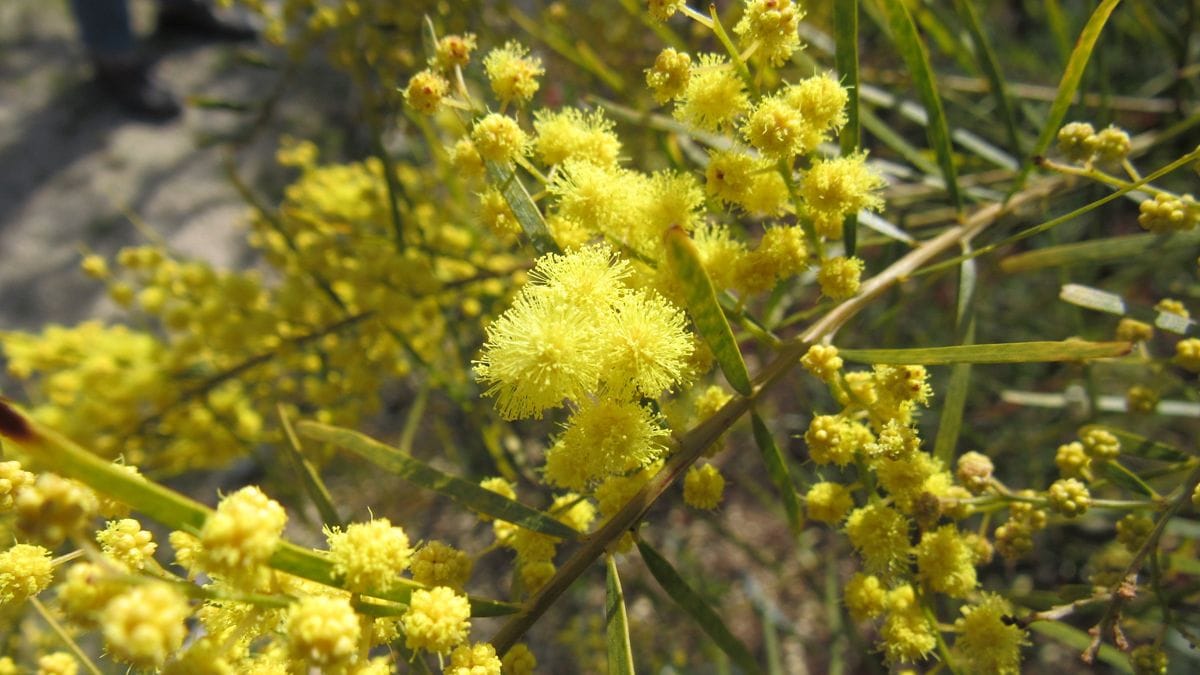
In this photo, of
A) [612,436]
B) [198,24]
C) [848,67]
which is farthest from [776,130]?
[198,24]

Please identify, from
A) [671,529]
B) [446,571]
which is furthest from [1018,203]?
[671,529]

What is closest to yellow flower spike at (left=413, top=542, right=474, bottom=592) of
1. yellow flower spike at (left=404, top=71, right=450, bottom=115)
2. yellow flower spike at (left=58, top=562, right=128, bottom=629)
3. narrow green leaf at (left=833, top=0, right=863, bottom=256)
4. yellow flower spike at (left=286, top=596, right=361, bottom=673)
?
yellow flower spike at (left=286, top=596, right=361, bottom=673)

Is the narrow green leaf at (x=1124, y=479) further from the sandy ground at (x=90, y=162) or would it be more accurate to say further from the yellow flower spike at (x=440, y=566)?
the sandy ground at (x=90, y=162)

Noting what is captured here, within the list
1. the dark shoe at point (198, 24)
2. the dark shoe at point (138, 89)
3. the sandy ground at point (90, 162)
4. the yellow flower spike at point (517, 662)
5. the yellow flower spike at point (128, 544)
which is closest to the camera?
the yellow flower spike at point (128, 544)

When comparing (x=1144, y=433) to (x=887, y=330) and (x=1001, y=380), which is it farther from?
(x=887, y=330)

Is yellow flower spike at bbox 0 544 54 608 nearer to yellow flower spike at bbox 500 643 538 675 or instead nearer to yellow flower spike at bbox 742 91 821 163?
yellow flower spike at bbox 500 643 538 675

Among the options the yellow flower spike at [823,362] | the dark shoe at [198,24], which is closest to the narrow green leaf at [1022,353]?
the yellow flower spike at [823,362]
